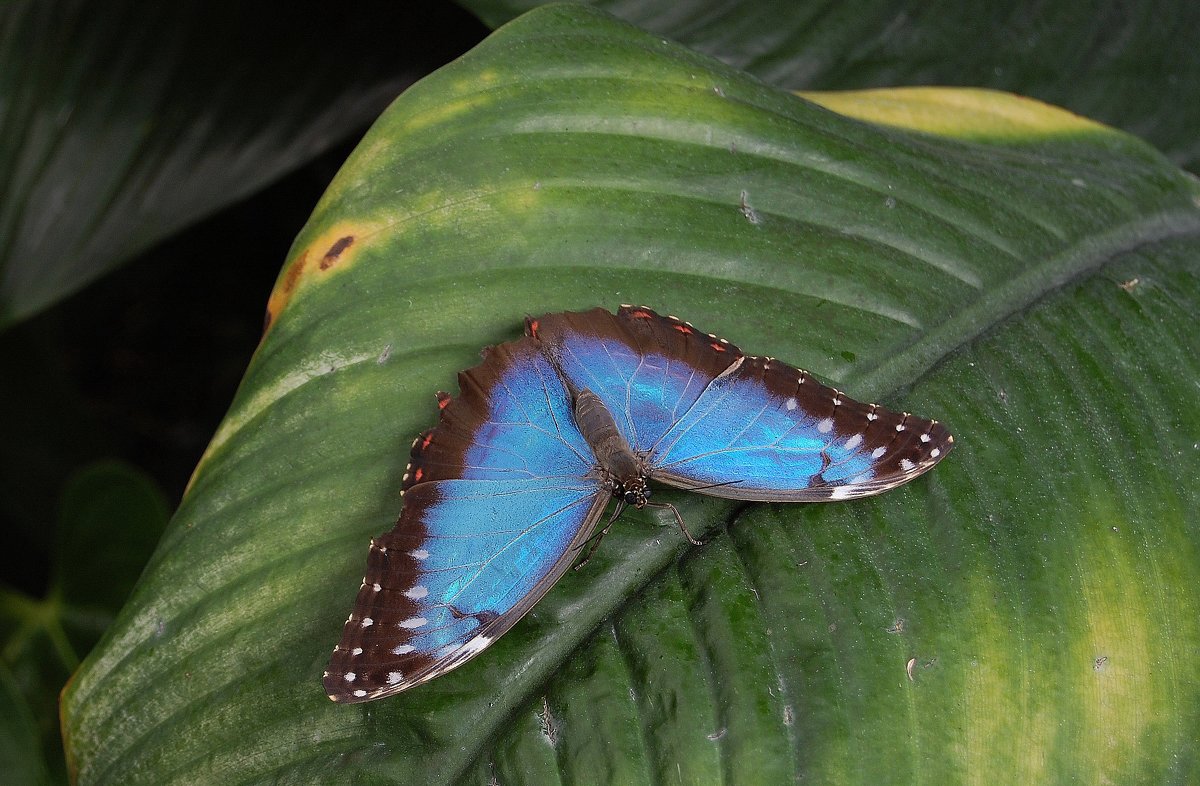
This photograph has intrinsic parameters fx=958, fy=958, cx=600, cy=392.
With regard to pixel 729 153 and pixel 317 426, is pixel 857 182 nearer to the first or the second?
pixel 729 153

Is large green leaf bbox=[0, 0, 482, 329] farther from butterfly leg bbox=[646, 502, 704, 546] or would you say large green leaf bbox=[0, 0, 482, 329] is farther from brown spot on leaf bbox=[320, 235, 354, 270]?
butterfly leg bbox=[646, 502, 704, 546]

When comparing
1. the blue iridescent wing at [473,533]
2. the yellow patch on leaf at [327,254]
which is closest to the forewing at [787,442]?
the blue iridescent wing at [473,533]

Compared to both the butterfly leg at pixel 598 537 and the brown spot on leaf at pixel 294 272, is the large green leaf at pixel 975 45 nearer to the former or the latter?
the brown spot on leaf at pixel 294 272

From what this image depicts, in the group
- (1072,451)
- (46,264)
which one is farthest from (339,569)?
(46,264)

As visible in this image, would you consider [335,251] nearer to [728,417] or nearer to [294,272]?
[294,272]

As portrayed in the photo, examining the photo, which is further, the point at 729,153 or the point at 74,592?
the point at 74,592

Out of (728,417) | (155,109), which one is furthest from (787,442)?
(155,109)
